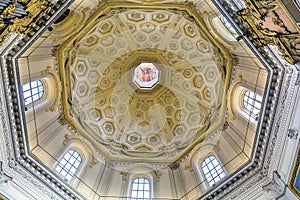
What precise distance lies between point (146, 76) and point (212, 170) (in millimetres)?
12805

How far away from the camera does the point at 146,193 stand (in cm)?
1870

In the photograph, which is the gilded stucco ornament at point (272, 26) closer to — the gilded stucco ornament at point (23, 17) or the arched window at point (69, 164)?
the gilded stucco ornament at point (23, 17)

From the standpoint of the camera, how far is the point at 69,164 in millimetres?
17984

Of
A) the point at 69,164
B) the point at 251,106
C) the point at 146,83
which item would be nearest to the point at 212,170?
the point at 251,106

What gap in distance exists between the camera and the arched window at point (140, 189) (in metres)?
18.4

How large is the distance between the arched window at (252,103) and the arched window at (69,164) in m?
10.5

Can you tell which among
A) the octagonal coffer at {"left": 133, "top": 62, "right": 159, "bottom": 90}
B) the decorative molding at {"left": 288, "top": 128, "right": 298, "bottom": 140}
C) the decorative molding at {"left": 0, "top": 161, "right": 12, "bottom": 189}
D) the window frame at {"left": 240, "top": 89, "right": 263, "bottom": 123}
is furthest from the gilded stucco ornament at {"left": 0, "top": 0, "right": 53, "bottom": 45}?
the octagonal coffer at {"left": 133, "top": 62, "right": 159, "bottom": 90}

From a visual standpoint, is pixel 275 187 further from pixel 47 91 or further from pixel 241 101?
pixel 47 91

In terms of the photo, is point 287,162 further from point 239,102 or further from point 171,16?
point 171,16

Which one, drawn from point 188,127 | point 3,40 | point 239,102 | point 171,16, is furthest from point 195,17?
point 3,40

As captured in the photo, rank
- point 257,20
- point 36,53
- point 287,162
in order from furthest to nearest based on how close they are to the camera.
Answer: point 36,53 < point 287,162 < point 257,20

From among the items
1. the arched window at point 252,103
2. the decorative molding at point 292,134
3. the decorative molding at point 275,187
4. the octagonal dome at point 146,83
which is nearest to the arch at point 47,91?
the octagonal dome at point 146,83

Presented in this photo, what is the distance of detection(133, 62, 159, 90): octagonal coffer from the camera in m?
27.7

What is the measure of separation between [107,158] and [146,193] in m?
3.99
